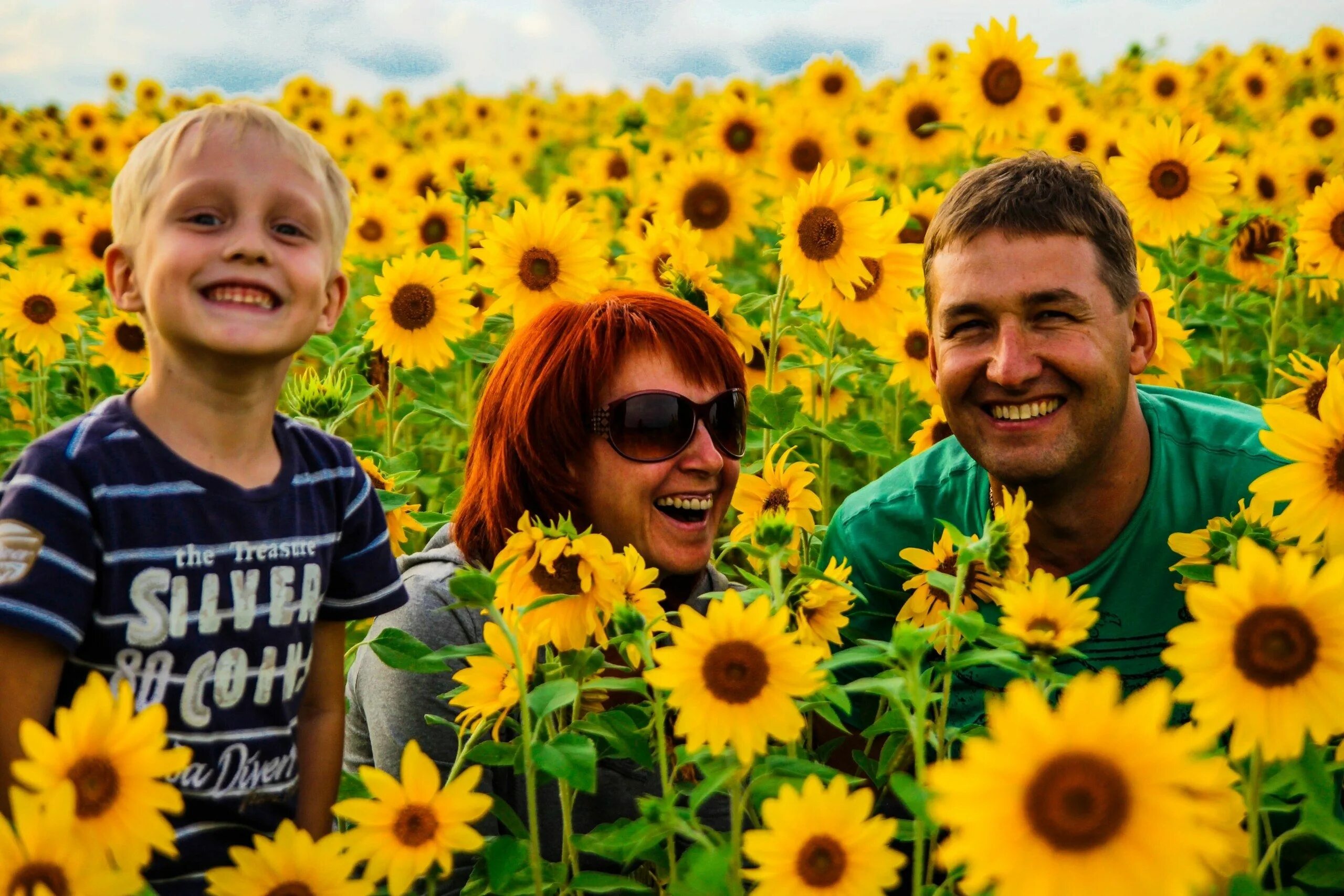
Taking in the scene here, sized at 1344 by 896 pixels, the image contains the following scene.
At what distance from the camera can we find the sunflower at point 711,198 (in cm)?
436

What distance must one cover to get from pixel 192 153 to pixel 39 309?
8.02 ft

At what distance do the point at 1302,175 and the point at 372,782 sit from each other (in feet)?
14.2

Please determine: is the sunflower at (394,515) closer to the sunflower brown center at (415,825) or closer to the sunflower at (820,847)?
the sunflower brown center at (415,825)

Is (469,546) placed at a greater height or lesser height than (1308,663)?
greater

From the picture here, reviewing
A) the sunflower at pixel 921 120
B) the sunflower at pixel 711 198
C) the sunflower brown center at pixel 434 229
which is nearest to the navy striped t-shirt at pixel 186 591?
the sunflower brown center at pixel 434 229

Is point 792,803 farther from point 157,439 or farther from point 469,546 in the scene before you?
point 469,546

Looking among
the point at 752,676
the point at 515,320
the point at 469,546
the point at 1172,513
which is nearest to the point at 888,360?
the point at 515,320

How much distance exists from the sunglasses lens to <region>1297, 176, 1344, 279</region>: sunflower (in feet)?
6.79

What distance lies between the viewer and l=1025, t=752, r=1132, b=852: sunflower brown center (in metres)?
0.99

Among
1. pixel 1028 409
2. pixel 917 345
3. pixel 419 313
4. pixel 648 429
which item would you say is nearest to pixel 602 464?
pixel 648 429

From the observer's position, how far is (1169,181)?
12.6ft

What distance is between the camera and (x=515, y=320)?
10.4 ft

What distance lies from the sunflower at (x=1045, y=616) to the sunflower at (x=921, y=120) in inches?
147

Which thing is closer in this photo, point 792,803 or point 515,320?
point 792,803
